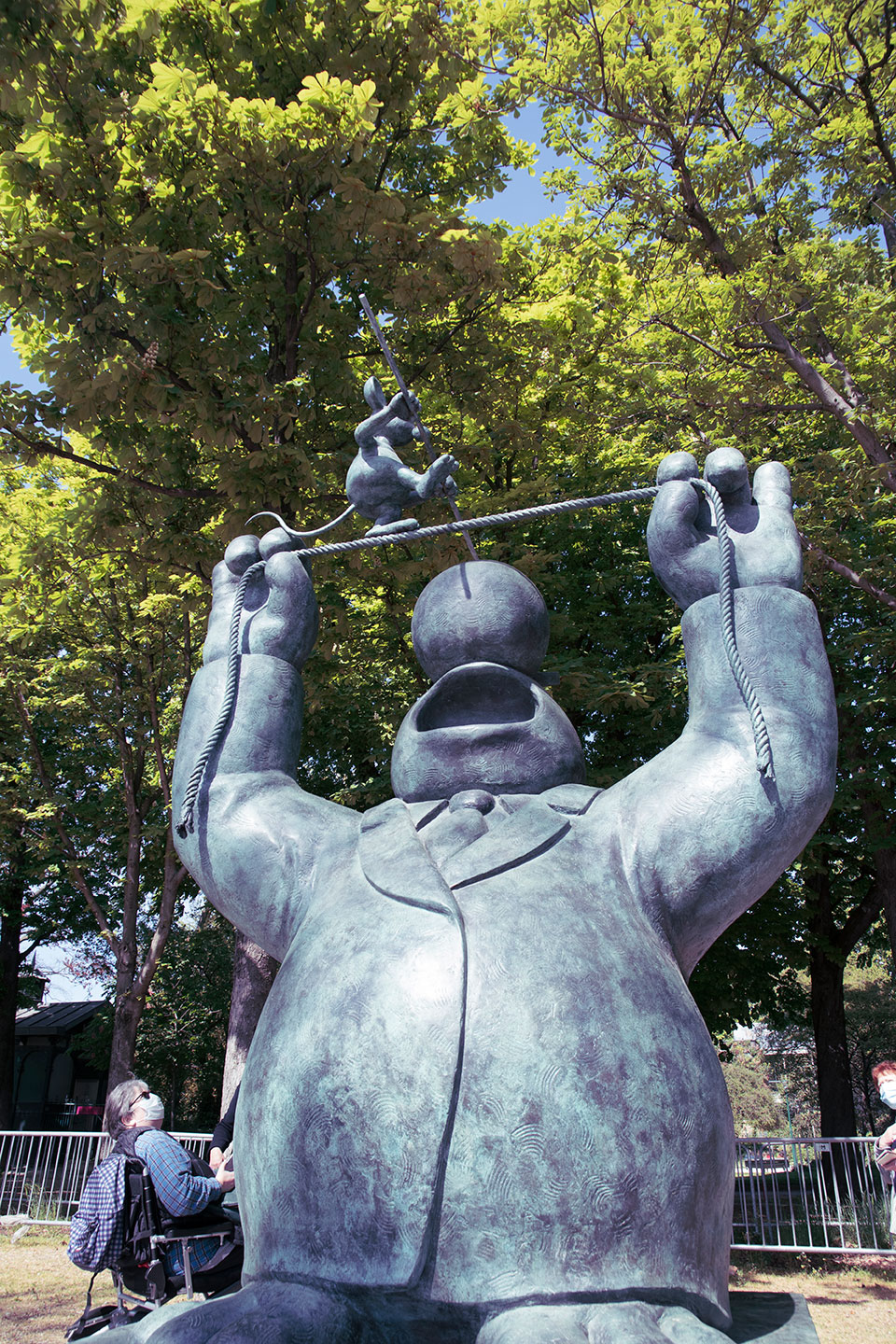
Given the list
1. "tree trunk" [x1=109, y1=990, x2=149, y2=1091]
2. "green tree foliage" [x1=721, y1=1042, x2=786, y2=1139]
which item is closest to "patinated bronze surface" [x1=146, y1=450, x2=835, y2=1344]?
"tree trunk" [x1=109, y1=990, x2=149, y2=1091]

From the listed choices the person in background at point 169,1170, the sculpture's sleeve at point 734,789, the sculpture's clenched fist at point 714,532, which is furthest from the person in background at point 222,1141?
the sculpture's clenched fist at point 714,532

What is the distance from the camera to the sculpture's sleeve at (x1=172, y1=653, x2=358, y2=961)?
8.42 ft

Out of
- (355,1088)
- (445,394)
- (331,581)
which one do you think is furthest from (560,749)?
(445,394)

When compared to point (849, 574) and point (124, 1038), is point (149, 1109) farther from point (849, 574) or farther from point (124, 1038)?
point (124, 1038)

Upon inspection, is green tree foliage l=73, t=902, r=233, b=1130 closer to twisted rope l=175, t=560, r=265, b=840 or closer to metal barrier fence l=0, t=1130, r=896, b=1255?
metal barrier fence l=0, t=1130, r=896, b=1255

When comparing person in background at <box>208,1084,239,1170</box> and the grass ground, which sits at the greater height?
person in background at <box>208,1084,239,1170</box>

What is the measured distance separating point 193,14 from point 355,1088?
7.09 m

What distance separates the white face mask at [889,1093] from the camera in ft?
21.7

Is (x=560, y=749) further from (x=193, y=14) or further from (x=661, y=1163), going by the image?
(x=193, y=14)

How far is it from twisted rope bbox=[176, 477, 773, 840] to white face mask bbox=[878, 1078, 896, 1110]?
5.51 meters

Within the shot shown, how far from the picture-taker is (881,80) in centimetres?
815

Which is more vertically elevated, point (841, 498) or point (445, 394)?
point (445, 394)

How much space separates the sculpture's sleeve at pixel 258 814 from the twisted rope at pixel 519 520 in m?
0.02

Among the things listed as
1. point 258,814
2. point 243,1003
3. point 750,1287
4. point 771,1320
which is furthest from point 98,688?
point 771,1320
